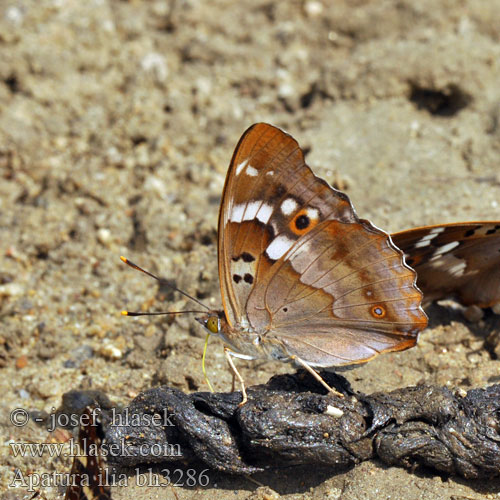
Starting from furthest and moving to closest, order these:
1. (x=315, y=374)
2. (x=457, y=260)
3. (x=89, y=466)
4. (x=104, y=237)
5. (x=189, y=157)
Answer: (x=189, y=157), (x=104, y=237), (x=457, y=260), (x=315, y=374), (x=89, y=466)

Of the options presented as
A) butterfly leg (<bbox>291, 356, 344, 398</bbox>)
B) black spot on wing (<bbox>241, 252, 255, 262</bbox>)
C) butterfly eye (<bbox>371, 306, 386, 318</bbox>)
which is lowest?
butterfly leg (<bbox>291, 356, 344, 398</bbox>)

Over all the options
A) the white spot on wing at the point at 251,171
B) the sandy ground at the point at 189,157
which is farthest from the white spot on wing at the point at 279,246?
the sandy ground at the point at 189,157

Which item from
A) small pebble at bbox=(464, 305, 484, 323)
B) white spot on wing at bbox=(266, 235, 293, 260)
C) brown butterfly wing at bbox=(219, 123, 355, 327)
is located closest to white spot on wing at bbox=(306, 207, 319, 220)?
brown butterfly wing at bbox=(219, 123, 355, 327)

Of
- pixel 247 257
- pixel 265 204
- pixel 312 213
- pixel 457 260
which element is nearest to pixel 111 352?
pixel 247 257

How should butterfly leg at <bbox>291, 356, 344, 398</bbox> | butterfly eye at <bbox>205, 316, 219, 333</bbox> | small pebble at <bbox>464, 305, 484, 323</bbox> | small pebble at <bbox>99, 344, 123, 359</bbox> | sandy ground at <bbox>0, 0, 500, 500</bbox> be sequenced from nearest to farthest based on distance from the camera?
butterfly leg at <bbox>291, 356, 344, 398</bbox>, butterfly eye at <bbox>205, 316, 219, 333</bbox>, sandy ground at <bbox>0, 0, 500, 500</bbox>, small pebble at <bbox>464, 305, 484, 323</bbox>, small pebble at <bbox>99, 344, 123, 359</bbox>

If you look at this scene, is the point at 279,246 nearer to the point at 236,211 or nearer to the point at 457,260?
the point at 236,211

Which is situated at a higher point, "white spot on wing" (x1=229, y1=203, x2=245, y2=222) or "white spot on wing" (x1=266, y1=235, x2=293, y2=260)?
"white spot on wing" (x1=229, y1=203, x2=245, y2=222)

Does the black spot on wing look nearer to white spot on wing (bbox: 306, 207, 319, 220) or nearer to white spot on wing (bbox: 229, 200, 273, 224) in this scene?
white spot on wing (bbox: 229, 200, 273, 224)

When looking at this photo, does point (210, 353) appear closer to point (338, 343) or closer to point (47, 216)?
point (338, 343)
